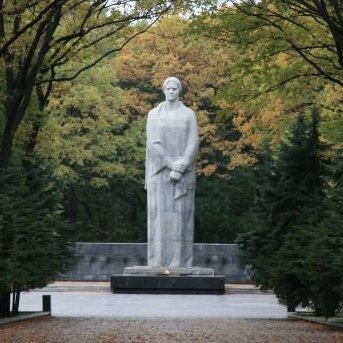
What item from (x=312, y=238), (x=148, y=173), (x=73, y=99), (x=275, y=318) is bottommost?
(x=275, y=318)

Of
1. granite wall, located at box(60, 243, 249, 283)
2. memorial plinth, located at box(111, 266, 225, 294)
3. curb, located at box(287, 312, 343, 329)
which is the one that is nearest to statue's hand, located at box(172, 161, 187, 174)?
memorial plinth, located at box(111, 266, 225, 294)

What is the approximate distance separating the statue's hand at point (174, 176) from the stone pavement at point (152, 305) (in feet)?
11.8

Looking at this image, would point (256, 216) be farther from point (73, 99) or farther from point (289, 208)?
point (73, 99)

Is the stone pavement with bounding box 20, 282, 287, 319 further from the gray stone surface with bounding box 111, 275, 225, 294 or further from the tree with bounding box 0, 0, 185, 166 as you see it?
the tree with bounding box 0, 0, 185, 166

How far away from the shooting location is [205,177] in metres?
47.2

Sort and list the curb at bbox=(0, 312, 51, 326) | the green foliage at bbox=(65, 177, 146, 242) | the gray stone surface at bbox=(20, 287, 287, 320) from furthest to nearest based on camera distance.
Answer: the green foliage at bbox=(65, 177, 146, 242) < the gray stone surface at bbox=(20, 287, 287, 320) < the curb at bbox=(0, 312, 51, 326)

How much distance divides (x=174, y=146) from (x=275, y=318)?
10635 mm

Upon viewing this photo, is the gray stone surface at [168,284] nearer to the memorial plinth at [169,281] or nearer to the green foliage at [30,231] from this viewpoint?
the memorial plinth at [169,281]

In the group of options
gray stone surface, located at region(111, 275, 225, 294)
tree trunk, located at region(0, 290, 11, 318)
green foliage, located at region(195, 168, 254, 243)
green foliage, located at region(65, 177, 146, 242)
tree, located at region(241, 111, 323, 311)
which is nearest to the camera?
tree trunk, located at region(0, 290, 11, 318)

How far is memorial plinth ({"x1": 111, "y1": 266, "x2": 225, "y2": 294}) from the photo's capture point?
3098cm

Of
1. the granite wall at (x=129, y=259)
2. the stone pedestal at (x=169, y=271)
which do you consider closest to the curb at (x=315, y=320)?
the stone pedestal at (x=169, y=271)

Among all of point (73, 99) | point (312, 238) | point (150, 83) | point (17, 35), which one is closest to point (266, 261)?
point (312, 238)

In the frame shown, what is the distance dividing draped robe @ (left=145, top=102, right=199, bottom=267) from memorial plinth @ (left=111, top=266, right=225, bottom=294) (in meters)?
0.72

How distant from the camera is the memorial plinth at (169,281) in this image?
31.0 meters
